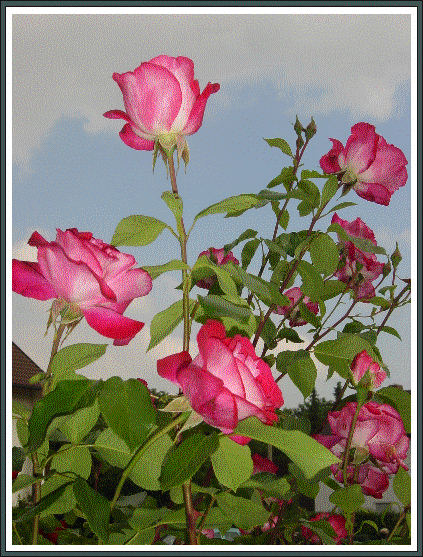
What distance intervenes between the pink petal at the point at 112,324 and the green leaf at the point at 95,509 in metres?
0.14

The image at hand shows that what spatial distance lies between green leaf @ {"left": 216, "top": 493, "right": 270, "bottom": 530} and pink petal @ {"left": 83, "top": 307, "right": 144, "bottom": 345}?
0.22m

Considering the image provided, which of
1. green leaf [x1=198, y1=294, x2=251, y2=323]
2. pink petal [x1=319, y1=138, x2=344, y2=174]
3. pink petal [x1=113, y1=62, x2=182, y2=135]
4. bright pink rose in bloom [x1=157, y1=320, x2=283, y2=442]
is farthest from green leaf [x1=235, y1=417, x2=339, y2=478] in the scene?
pink petal [x1=319, y1=138, x2=344, y2=174]

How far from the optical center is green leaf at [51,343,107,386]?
60 cm

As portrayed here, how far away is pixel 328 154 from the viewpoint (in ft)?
2.98

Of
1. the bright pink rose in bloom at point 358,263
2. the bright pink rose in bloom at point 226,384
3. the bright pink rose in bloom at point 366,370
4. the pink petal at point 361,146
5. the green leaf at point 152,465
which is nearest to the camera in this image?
the bright pink rose in bloom at point 226,384

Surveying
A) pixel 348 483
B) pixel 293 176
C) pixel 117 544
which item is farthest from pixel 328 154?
pixel 117 544

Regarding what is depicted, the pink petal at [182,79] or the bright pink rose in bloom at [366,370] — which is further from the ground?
the pink petal at [182,79]

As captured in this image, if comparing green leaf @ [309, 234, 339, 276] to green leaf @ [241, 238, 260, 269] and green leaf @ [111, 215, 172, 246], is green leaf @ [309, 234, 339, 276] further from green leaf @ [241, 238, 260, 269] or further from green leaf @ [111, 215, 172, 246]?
green leaf @ [111, 215, 172, 246]

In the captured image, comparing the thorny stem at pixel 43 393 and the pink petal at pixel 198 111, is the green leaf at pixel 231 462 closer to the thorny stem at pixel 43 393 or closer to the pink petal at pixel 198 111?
the thorny stem at pixel 43 393

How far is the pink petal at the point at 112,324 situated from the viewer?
0.52m

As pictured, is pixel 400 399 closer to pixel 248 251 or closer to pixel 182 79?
pixel 248 251

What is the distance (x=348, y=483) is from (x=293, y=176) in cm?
46

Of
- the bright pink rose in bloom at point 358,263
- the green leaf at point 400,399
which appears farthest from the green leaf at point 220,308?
the bright pink rose in bloom at point 358,263

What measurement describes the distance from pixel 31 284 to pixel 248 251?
44 centimetres
